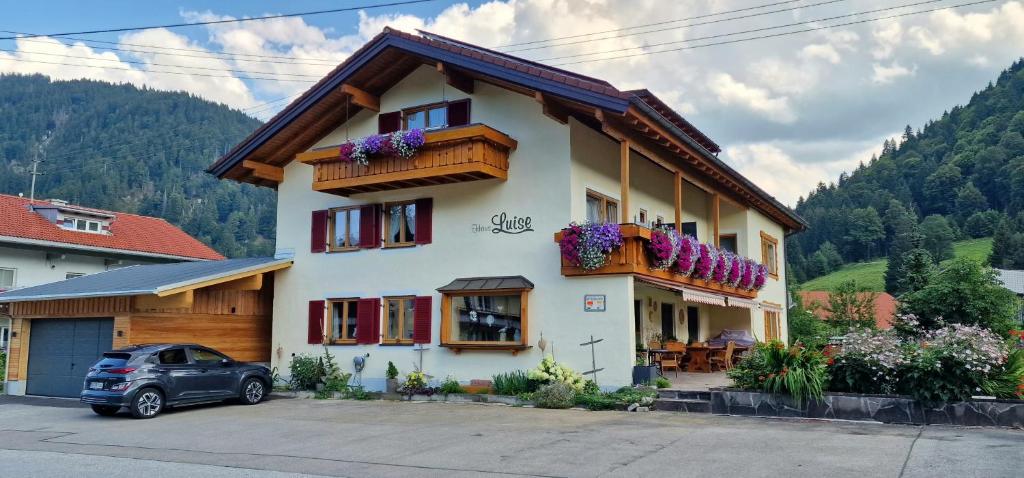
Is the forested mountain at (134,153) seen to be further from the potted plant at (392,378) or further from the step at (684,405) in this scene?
the step at (684,405)

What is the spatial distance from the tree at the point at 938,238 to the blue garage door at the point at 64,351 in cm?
9884

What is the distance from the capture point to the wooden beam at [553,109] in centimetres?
1686

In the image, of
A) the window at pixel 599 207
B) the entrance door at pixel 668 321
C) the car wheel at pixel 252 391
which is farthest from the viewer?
the entrance door at pixel 668 321

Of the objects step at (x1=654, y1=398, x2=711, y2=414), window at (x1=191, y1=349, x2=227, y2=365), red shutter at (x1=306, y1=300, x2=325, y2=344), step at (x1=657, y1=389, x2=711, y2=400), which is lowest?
step at (x1=654, y1=398, x2=711, y2=414)

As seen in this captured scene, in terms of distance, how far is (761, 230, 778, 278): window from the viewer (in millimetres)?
27078

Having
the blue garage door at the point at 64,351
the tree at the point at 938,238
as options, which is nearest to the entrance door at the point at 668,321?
the blue garage door at the point at 64,351

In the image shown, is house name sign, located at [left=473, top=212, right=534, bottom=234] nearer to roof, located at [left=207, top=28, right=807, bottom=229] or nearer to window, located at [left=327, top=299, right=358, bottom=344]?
roof, located at [left=207, top=28, right=807, bottom=229]

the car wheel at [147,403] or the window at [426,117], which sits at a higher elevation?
the window at [426,117]

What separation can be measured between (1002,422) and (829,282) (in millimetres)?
93185

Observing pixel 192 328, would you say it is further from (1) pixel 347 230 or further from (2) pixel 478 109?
(2) pixel 478 109

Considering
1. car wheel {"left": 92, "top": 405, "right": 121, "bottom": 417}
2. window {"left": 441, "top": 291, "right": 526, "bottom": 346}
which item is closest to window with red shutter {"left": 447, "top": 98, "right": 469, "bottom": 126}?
window {"left": 441, "top": 291, "right": 526, "bottom": 346}

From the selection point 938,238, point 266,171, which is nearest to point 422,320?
point 266,171

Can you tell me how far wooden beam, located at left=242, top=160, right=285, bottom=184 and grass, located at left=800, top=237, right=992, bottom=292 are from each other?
83528mm

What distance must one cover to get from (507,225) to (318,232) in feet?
19.0
